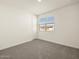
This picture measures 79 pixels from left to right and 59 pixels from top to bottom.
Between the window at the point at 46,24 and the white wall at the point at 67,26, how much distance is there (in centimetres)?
41

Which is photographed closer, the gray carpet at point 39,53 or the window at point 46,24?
the gray carpet at point 39,53

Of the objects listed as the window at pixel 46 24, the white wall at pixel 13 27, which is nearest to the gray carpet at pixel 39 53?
the white wall at pixel 13 27

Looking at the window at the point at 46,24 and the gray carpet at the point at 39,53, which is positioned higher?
the window at the point at 46,24

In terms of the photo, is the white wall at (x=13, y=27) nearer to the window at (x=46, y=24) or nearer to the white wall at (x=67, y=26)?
the window at (x=46, y=24)

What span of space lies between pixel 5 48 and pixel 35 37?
334 cm

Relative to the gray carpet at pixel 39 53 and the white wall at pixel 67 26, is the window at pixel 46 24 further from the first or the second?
the gray carpet at pixel 39 53

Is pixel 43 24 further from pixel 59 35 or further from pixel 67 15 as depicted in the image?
pixel 67 15

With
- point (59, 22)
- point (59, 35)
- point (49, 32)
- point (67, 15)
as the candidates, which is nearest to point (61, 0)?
point (67, 15)

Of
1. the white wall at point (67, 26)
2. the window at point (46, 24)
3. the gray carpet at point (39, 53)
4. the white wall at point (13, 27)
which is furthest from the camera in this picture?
the window at point (46, 24)

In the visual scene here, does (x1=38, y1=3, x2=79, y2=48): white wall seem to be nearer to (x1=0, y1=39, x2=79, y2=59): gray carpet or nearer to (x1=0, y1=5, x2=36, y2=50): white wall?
(x1=0, y1=39, x2=79, y2=59): gray carpet

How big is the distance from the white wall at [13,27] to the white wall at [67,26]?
197cm

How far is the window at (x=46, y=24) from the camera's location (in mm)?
5793

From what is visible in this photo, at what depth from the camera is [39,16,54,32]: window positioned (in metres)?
5.79

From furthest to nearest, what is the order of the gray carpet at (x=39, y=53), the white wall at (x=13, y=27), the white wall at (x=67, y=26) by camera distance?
the white wall at (x=67, y=26) → the white wall at (x=13, y=27) → the gray carpet at (x=39, y=53)
